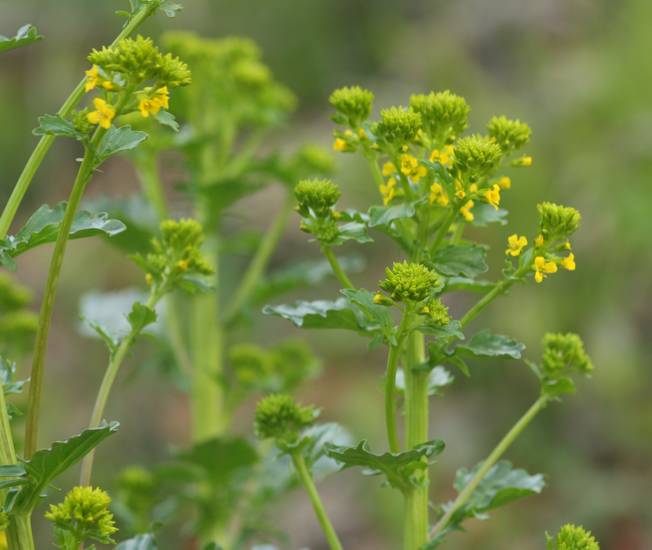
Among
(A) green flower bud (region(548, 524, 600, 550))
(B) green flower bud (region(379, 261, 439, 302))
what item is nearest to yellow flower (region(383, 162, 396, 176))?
(B) green flower bud (region(379, 261, 439, 302))

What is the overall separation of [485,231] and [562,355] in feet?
9.14

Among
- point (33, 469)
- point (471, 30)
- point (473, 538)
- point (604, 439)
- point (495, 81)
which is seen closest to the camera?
point (33, 469)

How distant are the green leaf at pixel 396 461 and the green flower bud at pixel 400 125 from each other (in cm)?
27

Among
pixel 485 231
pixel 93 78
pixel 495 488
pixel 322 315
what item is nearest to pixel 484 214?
pixel 322 315

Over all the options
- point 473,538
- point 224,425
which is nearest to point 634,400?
point 473,538

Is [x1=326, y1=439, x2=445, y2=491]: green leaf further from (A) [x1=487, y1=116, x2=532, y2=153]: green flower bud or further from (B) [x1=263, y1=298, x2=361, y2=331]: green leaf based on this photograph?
(A) [x1=487, y1=116, x2=532, y2=153]: green flower bud

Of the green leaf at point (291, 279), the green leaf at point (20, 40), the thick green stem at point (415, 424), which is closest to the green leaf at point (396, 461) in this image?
the thick green stem at point (415, 424)

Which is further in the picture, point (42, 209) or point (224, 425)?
point (224, 425)

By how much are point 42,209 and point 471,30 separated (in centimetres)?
488

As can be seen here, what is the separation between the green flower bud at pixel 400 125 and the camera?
2.95 feet

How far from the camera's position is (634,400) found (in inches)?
134

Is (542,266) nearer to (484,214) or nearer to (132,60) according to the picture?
(484,214)

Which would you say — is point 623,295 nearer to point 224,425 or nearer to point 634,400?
point 634,400

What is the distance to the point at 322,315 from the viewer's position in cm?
94
